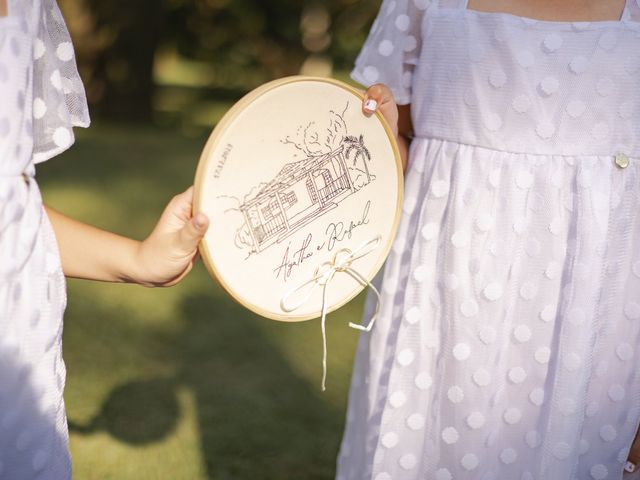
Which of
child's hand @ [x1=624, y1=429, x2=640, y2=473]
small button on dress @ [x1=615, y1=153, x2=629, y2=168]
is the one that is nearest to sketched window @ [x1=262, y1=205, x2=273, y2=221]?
small button on dress @ [x1=615, y1=153, x2=629, y2=168]

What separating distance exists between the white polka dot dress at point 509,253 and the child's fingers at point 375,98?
0.12 meters

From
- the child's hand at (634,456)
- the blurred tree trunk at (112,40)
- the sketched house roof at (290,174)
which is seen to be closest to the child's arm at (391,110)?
the sketched house roof at (290,174)

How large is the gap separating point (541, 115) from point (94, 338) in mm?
2640

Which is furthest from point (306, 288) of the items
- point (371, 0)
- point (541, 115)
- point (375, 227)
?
point (371, 0)

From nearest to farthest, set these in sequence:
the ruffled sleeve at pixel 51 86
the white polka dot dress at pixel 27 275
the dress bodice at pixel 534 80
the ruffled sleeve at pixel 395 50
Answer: the white polka dot dress at pixel 27 275
the ruffled sleeve at pixel 51 86
the dress bodice at pixel 534 80
the ruffled sleeve at pixel 395 50

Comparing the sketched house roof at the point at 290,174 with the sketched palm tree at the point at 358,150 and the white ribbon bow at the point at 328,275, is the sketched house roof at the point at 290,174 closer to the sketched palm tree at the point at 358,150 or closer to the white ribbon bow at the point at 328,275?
the sketched palm tree at the point at 358,150

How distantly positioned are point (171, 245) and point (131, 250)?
0.08m

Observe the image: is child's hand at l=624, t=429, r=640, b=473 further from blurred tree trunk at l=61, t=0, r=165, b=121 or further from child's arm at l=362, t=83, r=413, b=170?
blurred tree trunk at l=61, t=0, r=165, b=121

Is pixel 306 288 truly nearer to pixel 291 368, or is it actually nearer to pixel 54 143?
pixel 54 143

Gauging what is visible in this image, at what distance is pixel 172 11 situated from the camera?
1212 centimetres

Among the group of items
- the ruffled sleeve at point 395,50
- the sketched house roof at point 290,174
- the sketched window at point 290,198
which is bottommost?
the sketched window at point 290,198

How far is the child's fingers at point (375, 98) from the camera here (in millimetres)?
1399

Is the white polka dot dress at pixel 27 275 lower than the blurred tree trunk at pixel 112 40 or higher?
higher

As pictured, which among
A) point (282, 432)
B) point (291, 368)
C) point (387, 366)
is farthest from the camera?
point (291, 368)
